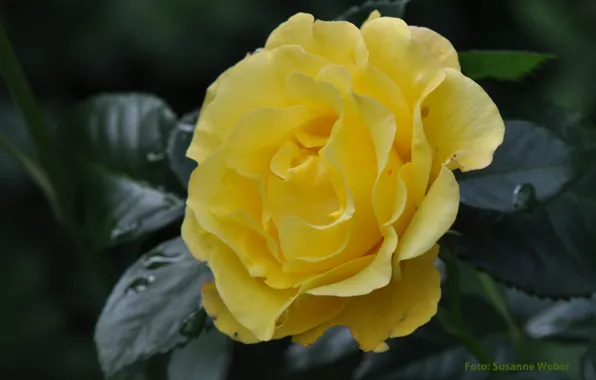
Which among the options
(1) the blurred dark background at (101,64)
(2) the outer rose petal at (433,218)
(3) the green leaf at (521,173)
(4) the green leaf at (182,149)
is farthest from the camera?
(1) the blurred dark background at (101,64)

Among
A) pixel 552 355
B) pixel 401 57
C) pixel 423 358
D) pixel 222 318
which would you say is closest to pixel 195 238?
pixel 222 318

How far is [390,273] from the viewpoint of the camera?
14.6 inches

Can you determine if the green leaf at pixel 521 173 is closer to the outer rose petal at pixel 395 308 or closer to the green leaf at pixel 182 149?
the outer rose petal at pixel 395 308

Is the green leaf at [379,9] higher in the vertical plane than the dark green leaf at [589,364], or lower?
higher

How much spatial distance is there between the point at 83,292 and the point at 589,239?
46.0 inches

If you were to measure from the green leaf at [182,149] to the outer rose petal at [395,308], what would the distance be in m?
0.22

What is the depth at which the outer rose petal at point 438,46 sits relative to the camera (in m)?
0.41

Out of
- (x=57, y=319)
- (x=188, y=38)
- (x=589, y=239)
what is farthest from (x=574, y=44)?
(x=57, y=319)

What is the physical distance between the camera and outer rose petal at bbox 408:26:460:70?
16.3 inches

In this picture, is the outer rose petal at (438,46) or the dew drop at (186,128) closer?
the outer rose petal at (438,46)

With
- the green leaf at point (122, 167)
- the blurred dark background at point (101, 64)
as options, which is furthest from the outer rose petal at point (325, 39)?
the blurred dark background at point (101, 64)

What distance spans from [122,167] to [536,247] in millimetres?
377

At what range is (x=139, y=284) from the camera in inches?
20.5

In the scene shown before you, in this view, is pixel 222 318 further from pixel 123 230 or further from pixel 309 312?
pixel 123 230
